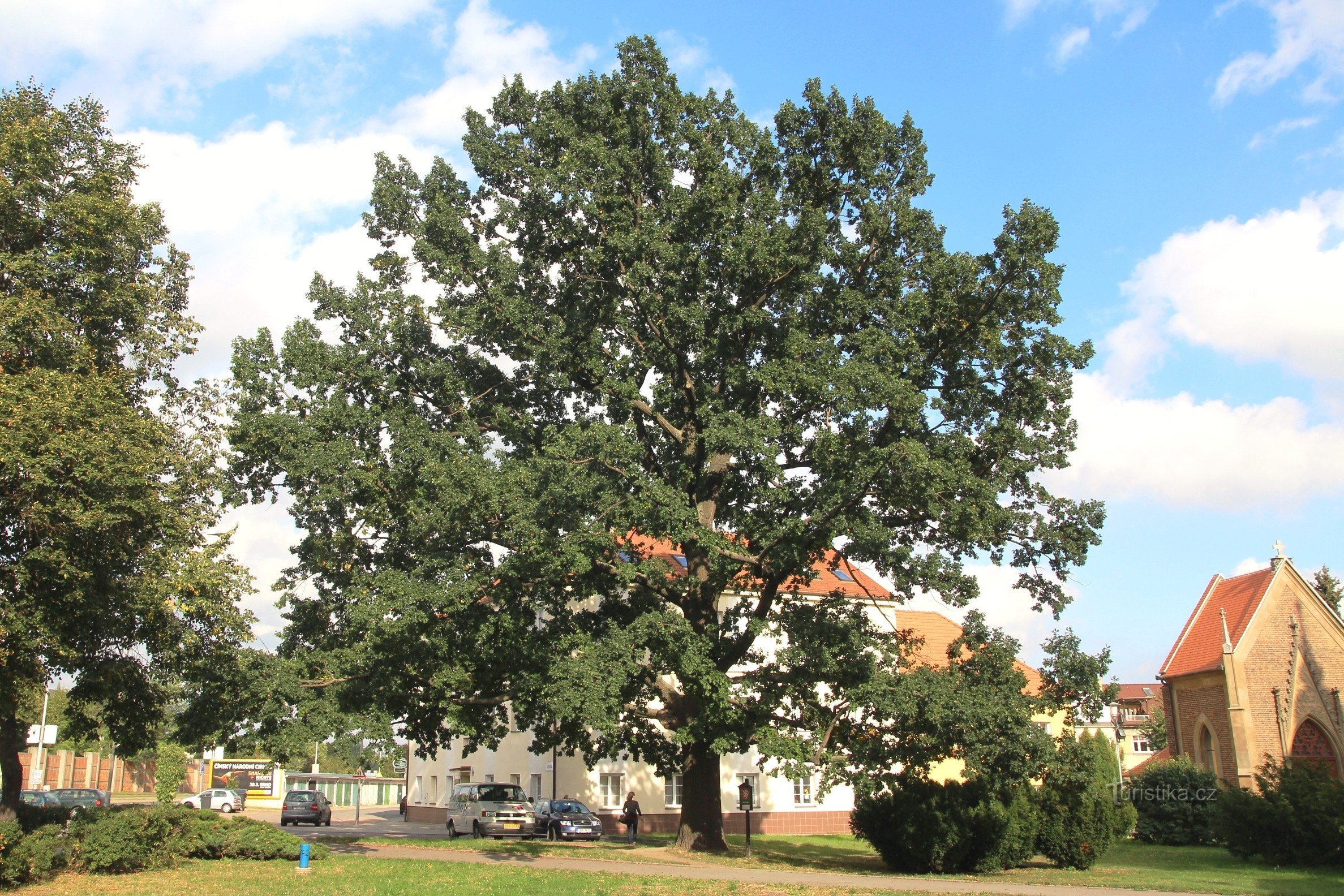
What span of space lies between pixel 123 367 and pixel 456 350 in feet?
22.5

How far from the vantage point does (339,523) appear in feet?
72.5

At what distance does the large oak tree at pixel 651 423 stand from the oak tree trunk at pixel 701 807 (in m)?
0.07

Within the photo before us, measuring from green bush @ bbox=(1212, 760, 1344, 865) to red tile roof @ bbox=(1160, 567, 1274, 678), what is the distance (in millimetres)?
10767

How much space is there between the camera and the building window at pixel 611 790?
1443 inches

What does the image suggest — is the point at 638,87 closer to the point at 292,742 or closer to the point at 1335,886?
the point at 292,742

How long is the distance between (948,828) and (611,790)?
59.1ft

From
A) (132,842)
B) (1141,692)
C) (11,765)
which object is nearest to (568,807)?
(132,842)

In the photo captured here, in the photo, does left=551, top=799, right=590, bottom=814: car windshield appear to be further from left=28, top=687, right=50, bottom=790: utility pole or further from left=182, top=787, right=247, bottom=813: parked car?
left=182, top=787, right=247, bottom=813: parked car

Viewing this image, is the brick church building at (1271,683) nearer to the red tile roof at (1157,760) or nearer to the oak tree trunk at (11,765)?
the red tile roof at (1157,760)

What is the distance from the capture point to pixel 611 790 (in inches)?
1447

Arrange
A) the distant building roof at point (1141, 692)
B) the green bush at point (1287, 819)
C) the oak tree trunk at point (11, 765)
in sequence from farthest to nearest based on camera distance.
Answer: the distant building roof at point (1141, 692) < the green bush at point (1287, 819) < the oak tree trunk at point (11, 765)

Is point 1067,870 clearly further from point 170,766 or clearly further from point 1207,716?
point 170,766

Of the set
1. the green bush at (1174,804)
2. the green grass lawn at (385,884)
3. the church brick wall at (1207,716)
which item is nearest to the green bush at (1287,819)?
the green bush at (1174,804)

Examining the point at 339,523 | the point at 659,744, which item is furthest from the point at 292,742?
the point at 659,744
